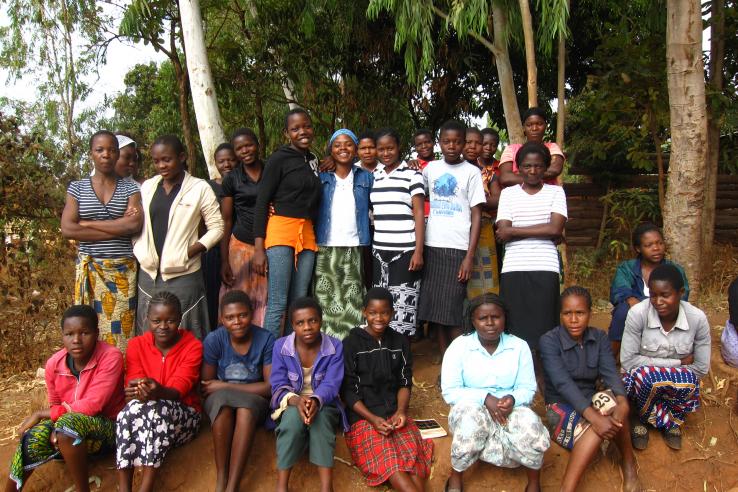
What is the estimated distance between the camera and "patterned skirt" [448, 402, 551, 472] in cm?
301

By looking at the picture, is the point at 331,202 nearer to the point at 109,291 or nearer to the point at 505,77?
the point at 109,291

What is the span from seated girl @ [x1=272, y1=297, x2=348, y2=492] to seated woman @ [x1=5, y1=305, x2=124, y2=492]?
0.90 metres

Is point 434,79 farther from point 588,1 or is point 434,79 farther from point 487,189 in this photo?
point 487,189

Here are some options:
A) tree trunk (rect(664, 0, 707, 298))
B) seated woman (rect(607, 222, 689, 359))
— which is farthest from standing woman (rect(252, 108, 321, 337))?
tree trunk (rect(664, 0, 707, 298))

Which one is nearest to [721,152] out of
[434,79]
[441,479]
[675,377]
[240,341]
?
[434,79]

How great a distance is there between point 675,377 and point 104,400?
3.16m

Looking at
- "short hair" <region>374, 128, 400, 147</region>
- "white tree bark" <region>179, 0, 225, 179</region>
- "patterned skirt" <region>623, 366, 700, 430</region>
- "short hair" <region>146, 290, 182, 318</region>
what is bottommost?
"patterned skirt" <region>623, 366, 700, 430</region>

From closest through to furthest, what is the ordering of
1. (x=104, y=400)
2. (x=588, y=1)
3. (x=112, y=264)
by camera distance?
(x=104, y=400) < (x=112, y=264) < (x=588, y=1)

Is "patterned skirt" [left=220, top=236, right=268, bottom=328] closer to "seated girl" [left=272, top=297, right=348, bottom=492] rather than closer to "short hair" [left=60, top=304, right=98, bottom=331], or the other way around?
"seated girl" [left=272, top=297, right=348, bottom=492]

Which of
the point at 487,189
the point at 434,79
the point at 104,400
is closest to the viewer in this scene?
the point at 104,400

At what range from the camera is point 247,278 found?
4055 mm

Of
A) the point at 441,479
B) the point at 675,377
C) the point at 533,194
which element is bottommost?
the point at 441,479

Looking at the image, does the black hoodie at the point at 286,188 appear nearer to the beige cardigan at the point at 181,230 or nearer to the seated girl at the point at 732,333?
the beige cardigan at the point at 181,230

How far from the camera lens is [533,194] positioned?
3.68m
